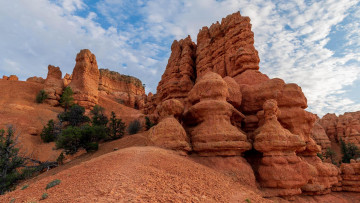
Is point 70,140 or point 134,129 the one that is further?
point 134,129

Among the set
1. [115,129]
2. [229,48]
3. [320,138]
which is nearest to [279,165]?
[229,48]

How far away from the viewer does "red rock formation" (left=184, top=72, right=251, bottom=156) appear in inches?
348

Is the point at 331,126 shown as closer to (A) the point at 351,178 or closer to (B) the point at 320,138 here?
(B) the point at 320,138

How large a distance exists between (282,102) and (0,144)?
1914 centimetres

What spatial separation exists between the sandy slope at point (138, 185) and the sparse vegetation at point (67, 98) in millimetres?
27767

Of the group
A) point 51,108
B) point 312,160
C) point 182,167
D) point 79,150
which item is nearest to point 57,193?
point 182,167

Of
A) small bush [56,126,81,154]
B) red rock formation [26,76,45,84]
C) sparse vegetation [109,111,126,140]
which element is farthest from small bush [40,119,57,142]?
red rock formation [26,76,45,84]

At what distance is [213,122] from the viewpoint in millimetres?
9578

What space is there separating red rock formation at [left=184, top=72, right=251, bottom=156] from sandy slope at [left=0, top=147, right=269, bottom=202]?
204 centimetres

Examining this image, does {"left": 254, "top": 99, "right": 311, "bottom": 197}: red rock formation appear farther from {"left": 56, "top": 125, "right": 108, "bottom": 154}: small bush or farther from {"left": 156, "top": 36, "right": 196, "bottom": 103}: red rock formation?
{"left": 56, "top": 125, "right": 108, "bottom": 154}: small bush

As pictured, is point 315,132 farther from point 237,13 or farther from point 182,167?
point 182,167

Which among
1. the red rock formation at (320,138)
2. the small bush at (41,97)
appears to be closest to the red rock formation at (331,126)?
the red rock formation at (320,138)

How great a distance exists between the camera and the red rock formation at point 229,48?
51.8 ft

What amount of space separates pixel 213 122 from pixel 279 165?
12.5 feet
